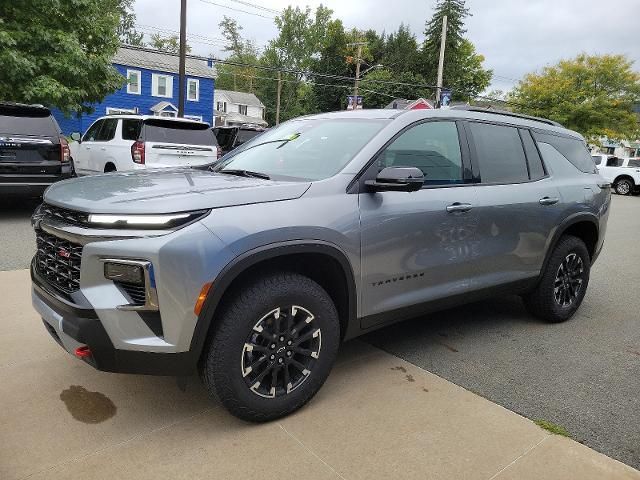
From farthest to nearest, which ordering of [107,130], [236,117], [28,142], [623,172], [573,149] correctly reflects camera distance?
[236,117]
[623,172]
[107,130]
[28,142]
[573,149]

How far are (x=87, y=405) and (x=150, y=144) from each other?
22.8 ft

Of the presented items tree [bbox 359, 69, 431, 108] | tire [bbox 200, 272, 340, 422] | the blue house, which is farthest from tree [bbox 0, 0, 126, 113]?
tree [bbox 359, 69, 431, 108]

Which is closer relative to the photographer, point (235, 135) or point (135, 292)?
point (135, 292)

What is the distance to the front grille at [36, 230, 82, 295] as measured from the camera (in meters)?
2.51

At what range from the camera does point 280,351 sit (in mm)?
2764

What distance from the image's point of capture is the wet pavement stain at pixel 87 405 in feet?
9.33

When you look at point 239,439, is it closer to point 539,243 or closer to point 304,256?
point 304,256

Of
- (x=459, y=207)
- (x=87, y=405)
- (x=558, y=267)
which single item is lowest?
(x=87, y=405)

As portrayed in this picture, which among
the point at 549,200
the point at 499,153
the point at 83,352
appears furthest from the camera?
the point at 549,200

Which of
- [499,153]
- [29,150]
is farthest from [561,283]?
[29,150]

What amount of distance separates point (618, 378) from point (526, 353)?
2.03 feet

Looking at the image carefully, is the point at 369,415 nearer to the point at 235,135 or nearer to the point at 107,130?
the point at 107,130

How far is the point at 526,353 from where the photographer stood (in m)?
4.02

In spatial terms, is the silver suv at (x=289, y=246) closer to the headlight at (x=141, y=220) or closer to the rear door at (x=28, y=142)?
the headlight at (x=141, y=220)
